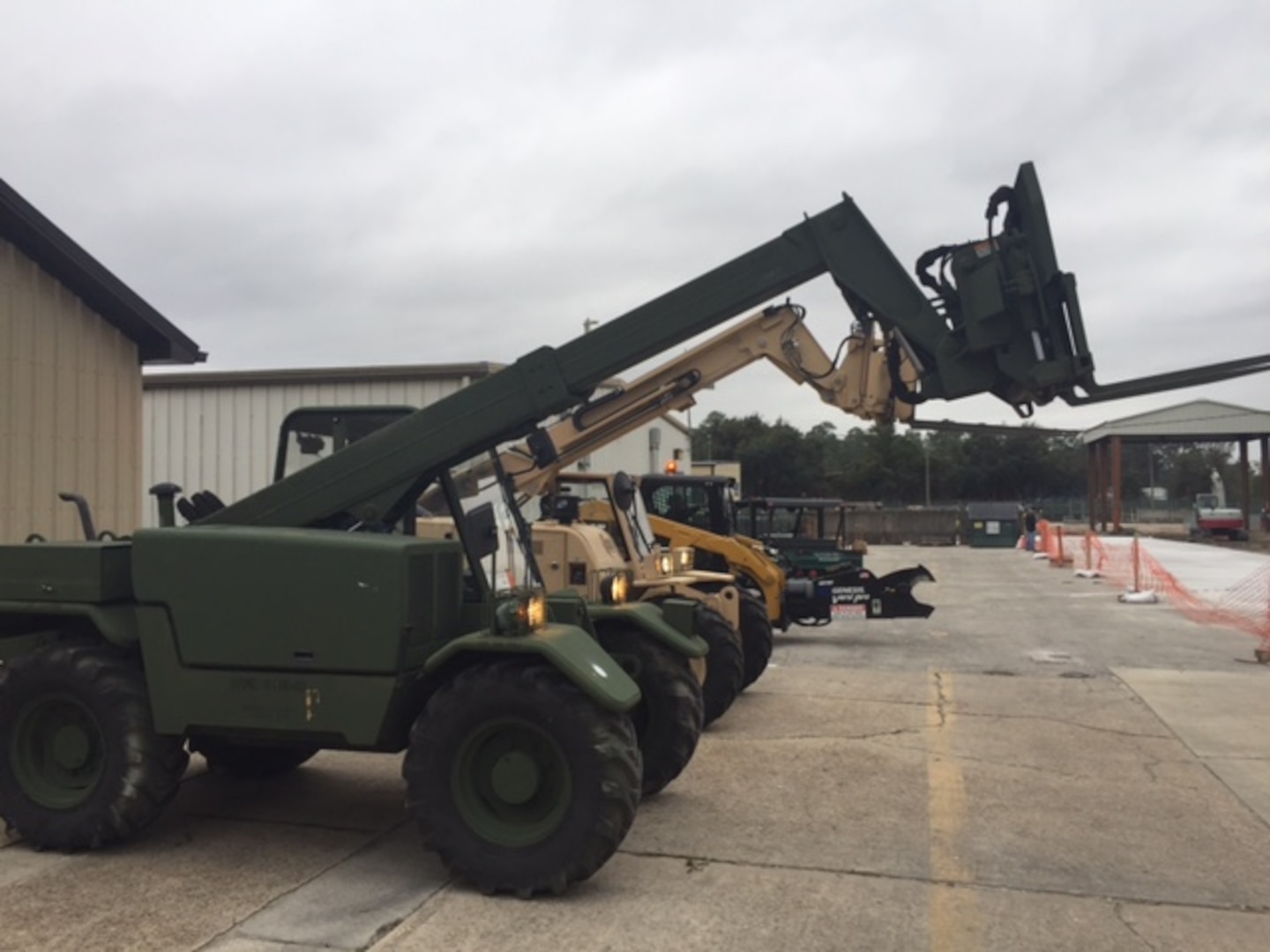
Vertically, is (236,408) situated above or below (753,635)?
above

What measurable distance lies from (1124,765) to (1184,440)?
179ft

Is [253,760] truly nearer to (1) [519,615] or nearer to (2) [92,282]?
(1) [519,615]

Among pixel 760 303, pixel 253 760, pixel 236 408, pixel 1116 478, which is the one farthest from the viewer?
pixel 1116 478

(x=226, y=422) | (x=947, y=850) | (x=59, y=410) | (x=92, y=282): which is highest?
(x=92, y=282)

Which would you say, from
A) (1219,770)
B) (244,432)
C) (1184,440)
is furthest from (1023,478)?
(1219,770)

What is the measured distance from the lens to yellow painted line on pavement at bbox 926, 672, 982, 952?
15.4 feet

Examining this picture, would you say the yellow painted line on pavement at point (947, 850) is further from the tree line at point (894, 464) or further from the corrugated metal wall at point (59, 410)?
the tree line at point (894, 464)

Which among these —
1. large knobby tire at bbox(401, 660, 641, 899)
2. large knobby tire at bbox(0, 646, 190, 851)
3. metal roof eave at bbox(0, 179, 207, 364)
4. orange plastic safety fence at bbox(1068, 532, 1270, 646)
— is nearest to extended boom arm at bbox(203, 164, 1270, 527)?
large knobby tire at bbox(0, 646, 190, 851)

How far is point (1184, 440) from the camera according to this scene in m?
56.5

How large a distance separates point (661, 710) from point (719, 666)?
2.44 m

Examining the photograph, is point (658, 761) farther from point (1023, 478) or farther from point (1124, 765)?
point (1023, 478)

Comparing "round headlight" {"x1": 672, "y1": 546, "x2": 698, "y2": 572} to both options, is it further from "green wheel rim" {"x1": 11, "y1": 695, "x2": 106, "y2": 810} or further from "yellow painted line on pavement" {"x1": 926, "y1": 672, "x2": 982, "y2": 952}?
"green wheel rim" {"x1": 11, "y1": 695, "x2": 106, "y2": 810}

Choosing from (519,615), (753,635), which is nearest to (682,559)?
(753,635)

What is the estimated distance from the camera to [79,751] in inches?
225
